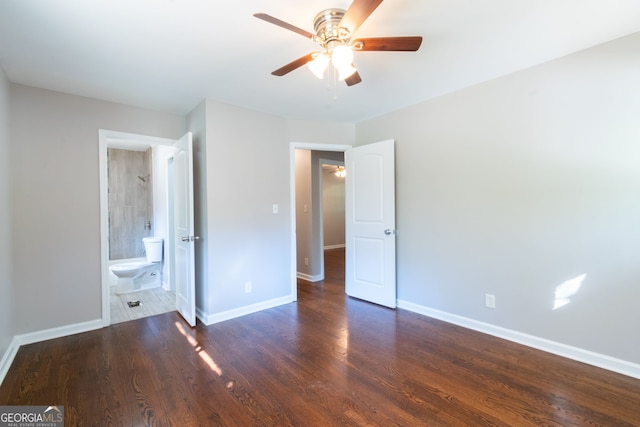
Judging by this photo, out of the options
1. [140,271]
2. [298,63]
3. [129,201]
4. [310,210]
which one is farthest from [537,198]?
[129,201]

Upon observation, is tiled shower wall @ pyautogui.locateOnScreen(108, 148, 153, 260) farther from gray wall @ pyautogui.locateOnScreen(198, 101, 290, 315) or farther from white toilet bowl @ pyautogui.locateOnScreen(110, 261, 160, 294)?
gray wall @ pyautogui.locateOnScreen(198, 101, 290, 315)

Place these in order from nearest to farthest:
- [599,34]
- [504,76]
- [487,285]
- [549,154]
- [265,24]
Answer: [265,24] → [599,34] → [549,154] → [504,76] → [487,285]

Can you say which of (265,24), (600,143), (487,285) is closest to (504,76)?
(600,143)

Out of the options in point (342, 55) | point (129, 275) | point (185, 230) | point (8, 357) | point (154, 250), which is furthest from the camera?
point (154, 250)

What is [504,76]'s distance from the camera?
259 centimetres

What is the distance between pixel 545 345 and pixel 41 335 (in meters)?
4.45

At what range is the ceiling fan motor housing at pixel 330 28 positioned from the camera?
1.62 m

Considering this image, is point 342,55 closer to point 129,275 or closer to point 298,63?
point 298,63

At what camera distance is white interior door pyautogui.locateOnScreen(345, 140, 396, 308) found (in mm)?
3428

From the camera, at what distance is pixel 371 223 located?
11.8ft

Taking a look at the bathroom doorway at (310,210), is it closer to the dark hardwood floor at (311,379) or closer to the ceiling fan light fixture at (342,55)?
the dark hardwood floor at (311,379)

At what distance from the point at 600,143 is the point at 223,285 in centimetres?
353

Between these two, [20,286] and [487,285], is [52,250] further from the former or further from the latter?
[487,285]

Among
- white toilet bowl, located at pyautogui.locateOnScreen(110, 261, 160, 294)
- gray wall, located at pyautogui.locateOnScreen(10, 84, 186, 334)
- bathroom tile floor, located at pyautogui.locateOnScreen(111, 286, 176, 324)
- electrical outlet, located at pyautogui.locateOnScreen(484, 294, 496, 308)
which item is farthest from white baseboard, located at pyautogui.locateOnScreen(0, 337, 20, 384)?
electrical outlet, located at pyautogui.locateOnScreen(484, 294, 496, 308)
